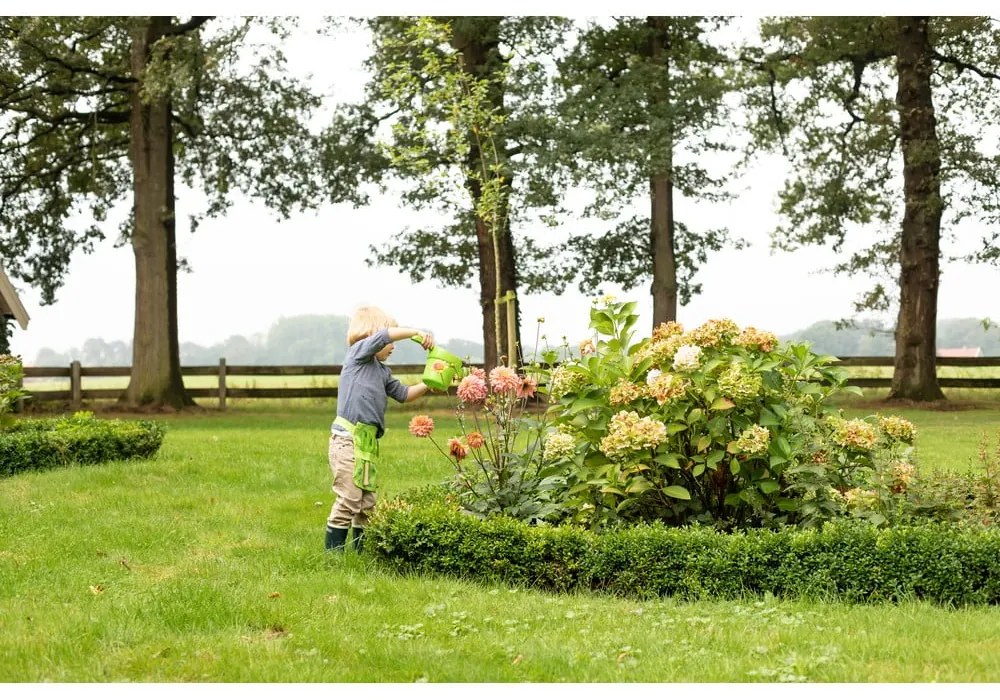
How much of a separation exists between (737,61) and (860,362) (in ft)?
26.9

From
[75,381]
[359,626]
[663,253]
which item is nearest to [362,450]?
[359,626]

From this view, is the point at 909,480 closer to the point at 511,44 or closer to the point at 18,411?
the point at 511,44

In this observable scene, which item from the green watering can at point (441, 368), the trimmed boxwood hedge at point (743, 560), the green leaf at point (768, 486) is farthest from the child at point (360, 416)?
the green leaf at point (768, 486)

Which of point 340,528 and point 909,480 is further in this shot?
point 340,528

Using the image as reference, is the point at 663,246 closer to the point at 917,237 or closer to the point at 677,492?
the point at 917,237

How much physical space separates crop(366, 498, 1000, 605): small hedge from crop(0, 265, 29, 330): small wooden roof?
1394cm

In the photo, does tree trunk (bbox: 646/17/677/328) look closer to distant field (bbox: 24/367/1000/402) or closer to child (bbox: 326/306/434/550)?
distant field (bbox: 24/367/1000/402)

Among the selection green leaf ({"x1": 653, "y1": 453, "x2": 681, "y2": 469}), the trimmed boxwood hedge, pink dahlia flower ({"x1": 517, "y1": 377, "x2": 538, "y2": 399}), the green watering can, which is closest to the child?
the green watering can

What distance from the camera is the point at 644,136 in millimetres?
19531

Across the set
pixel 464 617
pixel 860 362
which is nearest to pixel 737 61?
pixel 860 362

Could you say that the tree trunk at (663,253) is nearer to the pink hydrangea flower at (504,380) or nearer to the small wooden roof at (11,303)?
the small wooden roof at (11,303)

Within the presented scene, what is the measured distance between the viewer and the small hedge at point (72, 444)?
456 inches

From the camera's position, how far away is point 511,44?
20.7 metres

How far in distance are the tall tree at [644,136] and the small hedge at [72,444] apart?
9.91 m
